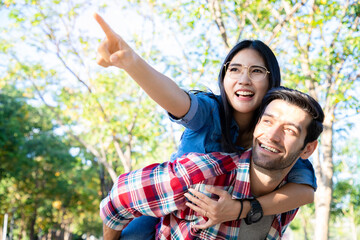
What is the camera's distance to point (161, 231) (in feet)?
6.97

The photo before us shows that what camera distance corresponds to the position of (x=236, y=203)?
2.00 m

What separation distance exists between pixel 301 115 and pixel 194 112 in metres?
0.59

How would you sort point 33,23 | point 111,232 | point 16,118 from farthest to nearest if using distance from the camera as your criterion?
point 16,118 → point 33,23 → point 111,232

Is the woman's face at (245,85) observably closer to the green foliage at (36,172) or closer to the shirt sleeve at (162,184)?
the shirt sleeve at (162,184)

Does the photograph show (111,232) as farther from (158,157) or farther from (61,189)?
(61,189)

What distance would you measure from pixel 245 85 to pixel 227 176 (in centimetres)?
57

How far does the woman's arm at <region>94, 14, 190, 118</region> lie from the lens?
5.16 feet

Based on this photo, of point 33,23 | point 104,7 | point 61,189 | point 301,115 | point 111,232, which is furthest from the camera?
point 61,189

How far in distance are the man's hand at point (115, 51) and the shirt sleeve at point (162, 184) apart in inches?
25.0

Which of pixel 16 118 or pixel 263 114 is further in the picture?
pixel 16 118

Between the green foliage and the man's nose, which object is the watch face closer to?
the man's nose

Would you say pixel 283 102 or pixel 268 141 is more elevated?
pixel 283 102

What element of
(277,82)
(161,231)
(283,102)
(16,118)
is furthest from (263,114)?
(16,118)

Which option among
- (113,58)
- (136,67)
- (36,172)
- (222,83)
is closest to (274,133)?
(222,83)
